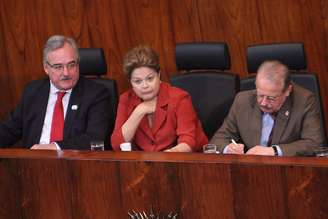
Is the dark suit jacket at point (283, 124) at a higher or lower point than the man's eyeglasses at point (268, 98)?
lower

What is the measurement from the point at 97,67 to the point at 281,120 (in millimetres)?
1003

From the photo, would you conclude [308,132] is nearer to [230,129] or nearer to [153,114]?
[230,129]

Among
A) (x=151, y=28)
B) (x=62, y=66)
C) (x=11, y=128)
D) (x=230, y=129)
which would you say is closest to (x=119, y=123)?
(x=62, y=66)

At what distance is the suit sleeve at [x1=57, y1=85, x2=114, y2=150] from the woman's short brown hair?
0.24 meters

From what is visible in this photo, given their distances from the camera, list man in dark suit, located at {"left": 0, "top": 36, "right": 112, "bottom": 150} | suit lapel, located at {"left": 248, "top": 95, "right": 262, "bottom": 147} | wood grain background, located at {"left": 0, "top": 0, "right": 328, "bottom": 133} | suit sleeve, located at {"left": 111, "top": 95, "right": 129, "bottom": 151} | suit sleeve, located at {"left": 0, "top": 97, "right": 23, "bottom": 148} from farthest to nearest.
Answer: wood grain background, located at {"left": 0, "top": 0, "right": 328, "bottom": 133}, suit sleeve, located at {"left": 0, "top": 97, "right": 23, "bottom": 148}, man in dark suit, located at {"left": 0, "top": 36, "right": 112, "bottom": 150}, suit sleeve, located at {"left": 111, "top": 95, "right": 129, "bottom": 151}, suit lapel, located at {"left": 248, "top": 95, "right": 262, "bottom": 147}

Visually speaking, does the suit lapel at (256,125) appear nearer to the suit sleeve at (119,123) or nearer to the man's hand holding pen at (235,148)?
the man's hand holding pen at (235,148)

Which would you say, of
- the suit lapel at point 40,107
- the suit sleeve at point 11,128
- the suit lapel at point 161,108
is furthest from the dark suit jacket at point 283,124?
the suit sleeve at point 11,128

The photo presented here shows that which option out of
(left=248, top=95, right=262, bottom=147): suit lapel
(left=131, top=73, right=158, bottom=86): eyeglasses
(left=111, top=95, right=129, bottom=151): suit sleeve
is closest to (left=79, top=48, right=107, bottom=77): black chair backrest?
(left=111, top=95, right=129, bottom=151): suit sleeve

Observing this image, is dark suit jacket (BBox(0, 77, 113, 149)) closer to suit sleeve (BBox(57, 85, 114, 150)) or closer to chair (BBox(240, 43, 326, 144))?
suit sleeve (BBox(57, 85, 114, 150))

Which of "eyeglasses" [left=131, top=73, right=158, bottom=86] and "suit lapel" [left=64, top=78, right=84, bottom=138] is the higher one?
"eyeglasses" [left=131, top=73, right=158, bottom=86]

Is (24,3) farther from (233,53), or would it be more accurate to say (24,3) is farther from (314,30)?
(314,30)

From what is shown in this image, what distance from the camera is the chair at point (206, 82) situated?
4.02 m

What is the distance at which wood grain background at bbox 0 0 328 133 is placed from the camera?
4.55 metres

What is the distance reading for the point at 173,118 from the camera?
386 cm
